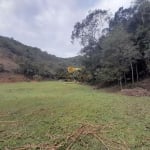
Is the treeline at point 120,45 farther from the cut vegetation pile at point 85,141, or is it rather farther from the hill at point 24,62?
the cut vegetation pile at point 85,141

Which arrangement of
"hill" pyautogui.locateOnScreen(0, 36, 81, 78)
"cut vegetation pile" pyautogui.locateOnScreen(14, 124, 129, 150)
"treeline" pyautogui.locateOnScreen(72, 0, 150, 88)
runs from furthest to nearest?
"hill" pyautogui.locateOnScreen(0, 36, 81, 78) → "treeline" pyautogui.locateOnScreen(72, 0, 150, 88) → "cut vegetation pile" pyautogui.locateOnScreen(14, 124, 129, 150)

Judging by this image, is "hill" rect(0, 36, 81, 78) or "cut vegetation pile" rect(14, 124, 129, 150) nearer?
"cut vegetation pile" rect(14, 124, 129, 150)

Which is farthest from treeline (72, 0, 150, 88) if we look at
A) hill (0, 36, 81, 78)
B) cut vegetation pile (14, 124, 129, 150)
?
cut vegetation pile (14, 124, 129, 150)

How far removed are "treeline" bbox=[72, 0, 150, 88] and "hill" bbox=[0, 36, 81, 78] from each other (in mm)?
2645

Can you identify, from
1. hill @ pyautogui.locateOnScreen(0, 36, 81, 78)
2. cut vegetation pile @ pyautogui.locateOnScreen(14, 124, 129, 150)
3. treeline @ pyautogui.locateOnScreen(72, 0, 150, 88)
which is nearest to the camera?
cut vegetation pile @ pyautogui.locateOnScreen(14, 124, 129, 150)

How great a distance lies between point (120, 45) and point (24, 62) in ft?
69.4

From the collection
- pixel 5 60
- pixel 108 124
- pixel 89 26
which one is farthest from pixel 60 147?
pixel 5 60

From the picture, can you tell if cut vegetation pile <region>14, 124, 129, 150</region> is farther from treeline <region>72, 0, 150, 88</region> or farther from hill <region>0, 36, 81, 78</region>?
hill <region>0, 36, 81, 78</region>

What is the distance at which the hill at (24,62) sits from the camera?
33844mm

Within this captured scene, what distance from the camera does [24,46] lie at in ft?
165

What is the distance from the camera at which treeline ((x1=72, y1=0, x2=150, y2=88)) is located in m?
17.8

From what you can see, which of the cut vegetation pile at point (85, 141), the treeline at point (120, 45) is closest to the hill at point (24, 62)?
the treeline at point (120, 45)

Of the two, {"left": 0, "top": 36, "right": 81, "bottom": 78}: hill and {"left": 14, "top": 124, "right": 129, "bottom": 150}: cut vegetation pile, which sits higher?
{"left": 0, "top": 36, "right": 81, "bottom": 78}: hill

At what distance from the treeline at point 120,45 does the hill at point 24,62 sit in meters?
2.64
